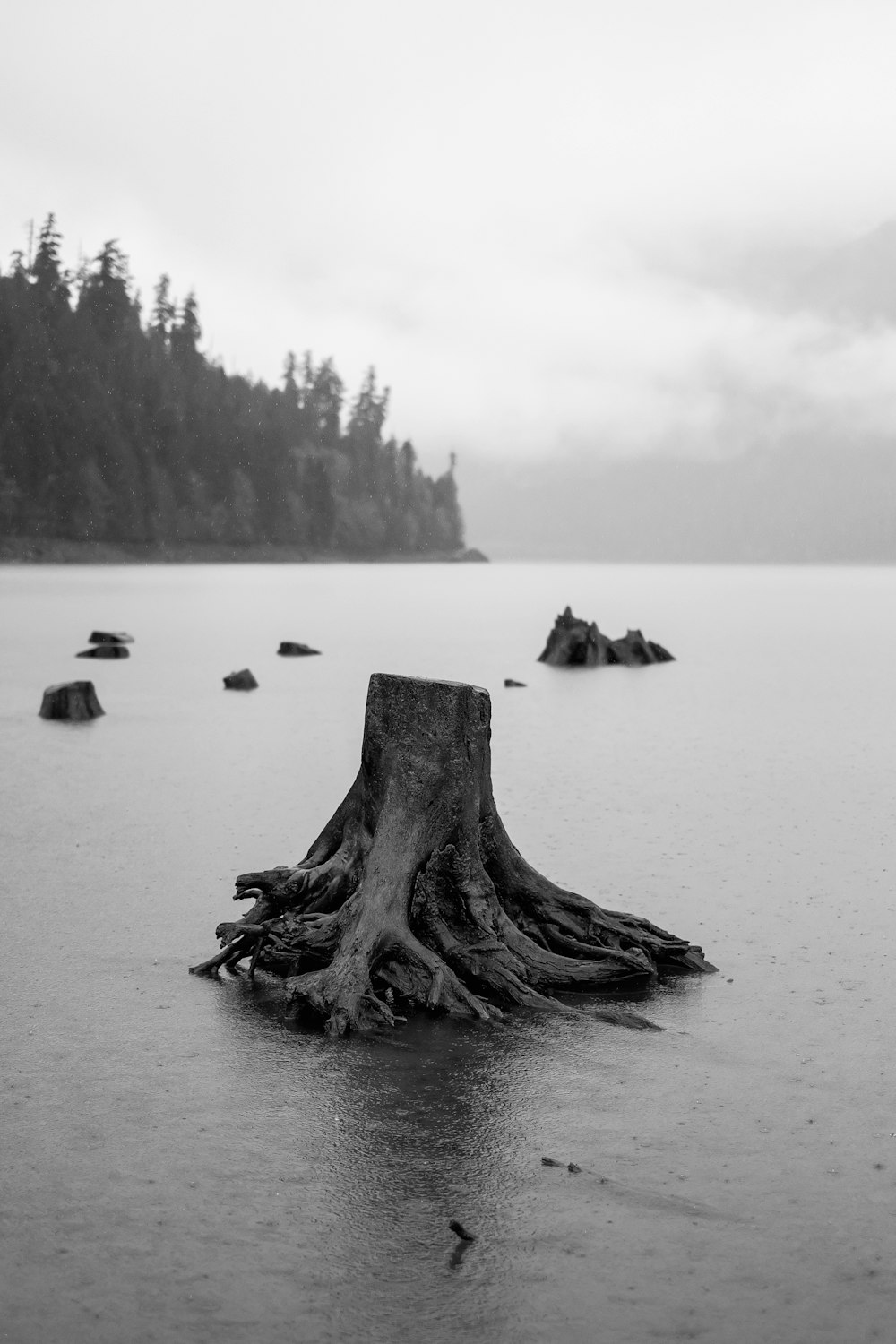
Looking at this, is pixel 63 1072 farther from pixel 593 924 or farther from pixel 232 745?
pixel 232 745

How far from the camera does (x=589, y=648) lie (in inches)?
1293

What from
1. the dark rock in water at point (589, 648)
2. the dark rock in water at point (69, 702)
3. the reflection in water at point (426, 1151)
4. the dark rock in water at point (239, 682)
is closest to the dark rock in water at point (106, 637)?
the dark rock in water at point (239, 682)

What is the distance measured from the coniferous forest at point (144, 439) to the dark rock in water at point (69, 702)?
105 metres

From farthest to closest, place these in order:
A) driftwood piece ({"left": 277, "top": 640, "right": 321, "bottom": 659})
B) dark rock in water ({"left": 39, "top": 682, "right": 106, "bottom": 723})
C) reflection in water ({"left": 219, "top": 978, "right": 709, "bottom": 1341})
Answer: driftwood piece ({"left": 277, "top": 640, "right": 321, "bottom": 659}) → dark rock in water ({"left": 39, "top": 682, "right": 106, "bottom": 723}) → reflection in water ({"left": 219, "top": 978, "right": 709, "bottom": 1341})

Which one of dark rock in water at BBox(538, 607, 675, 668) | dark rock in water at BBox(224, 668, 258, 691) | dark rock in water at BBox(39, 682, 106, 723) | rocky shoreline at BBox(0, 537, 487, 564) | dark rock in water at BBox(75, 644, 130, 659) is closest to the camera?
dark rock in water at BBox(39, 682, 106, 723)

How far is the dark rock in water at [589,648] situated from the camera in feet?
108

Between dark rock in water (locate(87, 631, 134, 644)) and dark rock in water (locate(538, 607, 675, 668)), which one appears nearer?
dark rock in water (locate(538, 607, 675, 668))

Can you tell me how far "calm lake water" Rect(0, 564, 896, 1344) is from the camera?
450 cm

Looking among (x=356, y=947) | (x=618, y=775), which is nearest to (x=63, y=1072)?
(x=356, y=947)

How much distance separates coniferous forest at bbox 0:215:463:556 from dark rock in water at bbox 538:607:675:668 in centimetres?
9521

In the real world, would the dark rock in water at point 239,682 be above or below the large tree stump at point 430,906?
below

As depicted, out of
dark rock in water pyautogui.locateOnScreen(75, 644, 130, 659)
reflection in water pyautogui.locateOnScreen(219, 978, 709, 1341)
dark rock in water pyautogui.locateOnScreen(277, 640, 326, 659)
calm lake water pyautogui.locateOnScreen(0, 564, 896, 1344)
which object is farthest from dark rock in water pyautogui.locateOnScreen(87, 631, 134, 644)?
reflection in water pyautogui.locateOnScreen(219, 978, 709, 1341)

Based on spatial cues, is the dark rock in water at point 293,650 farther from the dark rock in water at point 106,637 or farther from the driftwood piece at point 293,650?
the dark rock in water at point 106,637

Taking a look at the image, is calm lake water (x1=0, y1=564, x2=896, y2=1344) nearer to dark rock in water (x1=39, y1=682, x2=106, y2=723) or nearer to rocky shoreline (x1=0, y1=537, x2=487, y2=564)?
dark rock in water (x1=39, y1=682, x2=106, y2=723)
